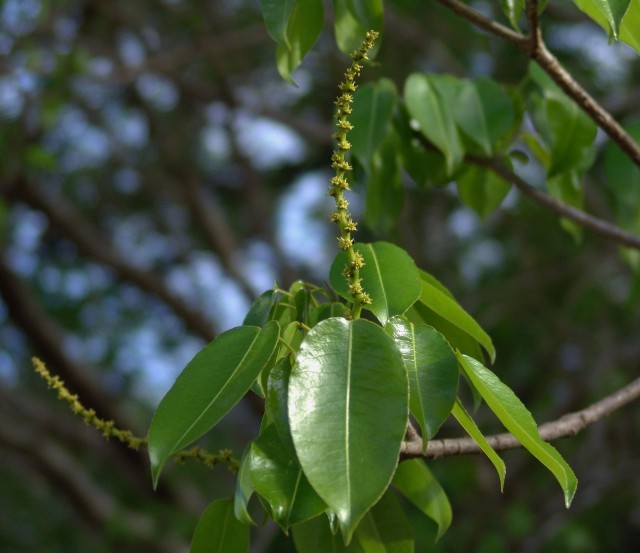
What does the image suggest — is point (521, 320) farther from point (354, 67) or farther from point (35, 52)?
point (354, 67)

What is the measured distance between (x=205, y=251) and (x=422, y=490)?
4.93 m

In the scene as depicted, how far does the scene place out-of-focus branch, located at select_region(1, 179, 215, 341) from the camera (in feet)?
15.6

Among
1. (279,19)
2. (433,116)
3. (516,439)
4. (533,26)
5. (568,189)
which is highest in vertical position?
(279,19)

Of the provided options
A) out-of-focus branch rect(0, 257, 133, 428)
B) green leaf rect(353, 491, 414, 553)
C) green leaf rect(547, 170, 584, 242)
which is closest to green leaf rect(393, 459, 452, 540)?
green leaf rect(353, 491, 414, 553)

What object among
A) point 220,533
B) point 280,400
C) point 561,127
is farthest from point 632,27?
point 220,533

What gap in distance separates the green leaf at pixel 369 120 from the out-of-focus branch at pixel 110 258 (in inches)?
126

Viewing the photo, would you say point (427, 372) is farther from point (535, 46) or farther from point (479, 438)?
point (535, 46)

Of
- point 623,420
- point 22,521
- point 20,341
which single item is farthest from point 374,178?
point 22,521

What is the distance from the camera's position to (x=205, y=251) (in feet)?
19.9

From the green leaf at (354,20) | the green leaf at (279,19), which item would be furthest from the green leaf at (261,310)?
the green leaf at (354,20)

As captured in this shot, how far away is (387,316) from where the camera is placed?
0.99 m

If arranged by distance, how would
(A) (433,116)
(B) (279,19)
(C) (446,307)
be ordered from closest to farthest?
(C) (446,307), (B) (279,19), (A) (433,116)

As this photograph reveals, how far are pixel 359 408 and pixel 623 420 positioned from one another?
14.7 ft

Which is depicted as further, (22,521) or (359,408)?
(22,521)
